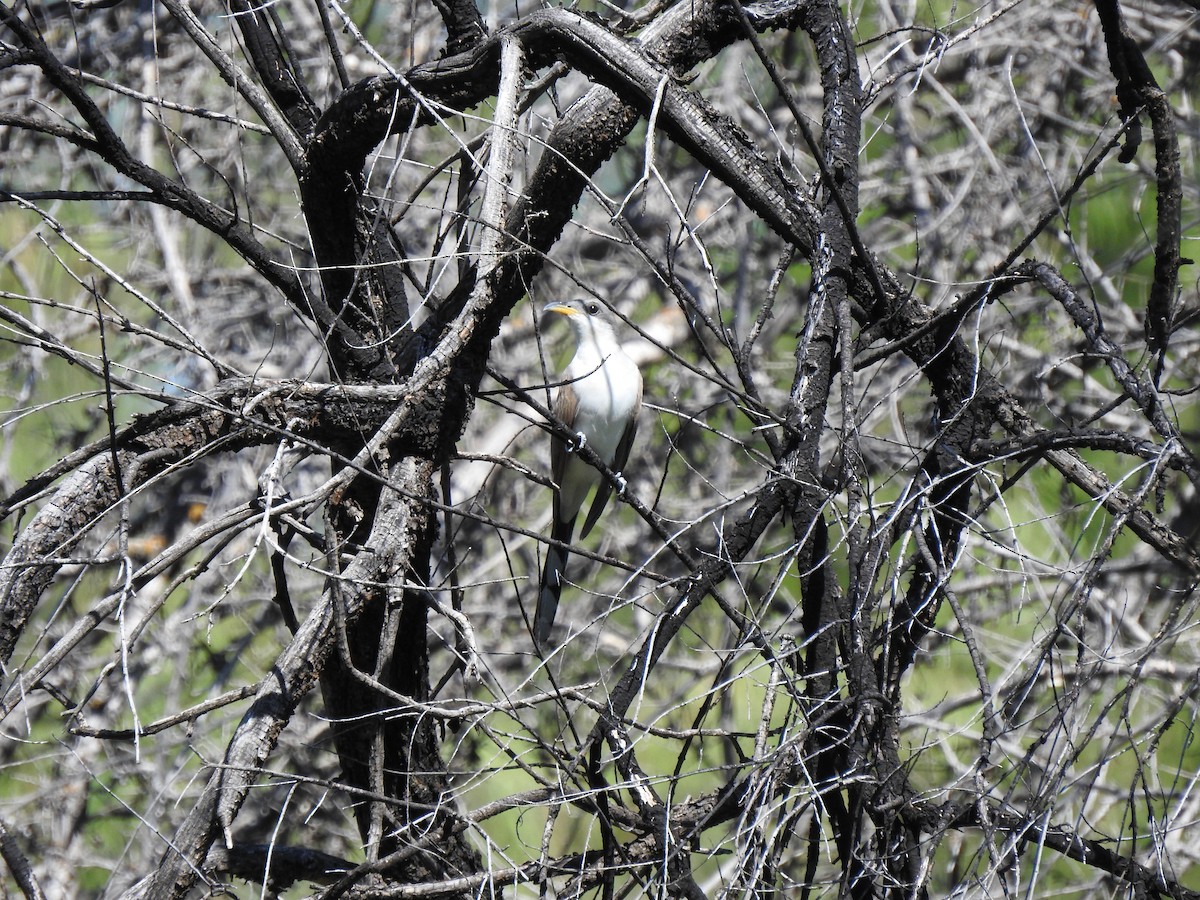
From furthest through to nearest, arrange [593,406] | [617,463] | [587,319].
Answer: [617,463] < [593,406] < [587,319]

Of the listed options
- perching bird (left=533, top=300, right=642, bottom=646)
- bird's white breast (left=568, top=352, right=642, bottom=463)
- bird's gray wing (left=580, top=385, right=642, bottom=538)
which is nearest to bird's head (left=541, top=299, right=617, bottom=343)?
perching bird (left=533, top=300, right=642, bottom=646)

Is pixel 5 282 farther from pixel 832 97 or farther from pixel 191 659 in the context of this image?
pixel 832 97

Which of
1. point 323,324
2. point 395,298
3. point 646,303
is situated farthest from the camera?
point 646,303

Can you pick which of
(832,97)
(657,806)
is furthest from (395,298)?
(657,806)

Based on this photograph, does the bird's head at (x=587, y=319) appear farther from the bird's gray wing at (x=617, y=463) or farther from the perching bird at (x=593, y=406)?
the bird's gray wing at (x=617, y=463)

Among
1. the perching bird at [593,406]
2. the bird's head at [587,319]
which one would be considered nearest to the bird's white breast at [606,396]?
the perching bird at [593,406]

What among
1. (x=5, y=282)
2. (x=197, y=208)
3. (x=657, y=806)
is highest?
(x=5, y=282)

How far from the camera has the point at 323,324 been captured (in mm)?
2820

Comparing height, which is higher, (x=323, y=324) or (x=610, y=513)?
(x=610, y=513)

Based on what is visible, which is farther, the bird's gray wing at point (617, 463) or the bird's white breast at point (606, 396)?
the bird's white breast at point (606, 396)

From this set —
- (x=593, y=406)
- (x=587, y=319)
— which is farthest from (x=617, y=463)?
(x=587, y=319)

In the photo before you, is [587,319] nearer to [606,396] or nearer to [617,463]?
[606,396]

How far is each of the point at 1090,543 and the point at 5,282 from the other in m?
6.27

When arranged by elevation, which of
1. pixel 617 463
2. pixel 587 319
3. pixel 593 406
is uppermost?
pixel 587 319
